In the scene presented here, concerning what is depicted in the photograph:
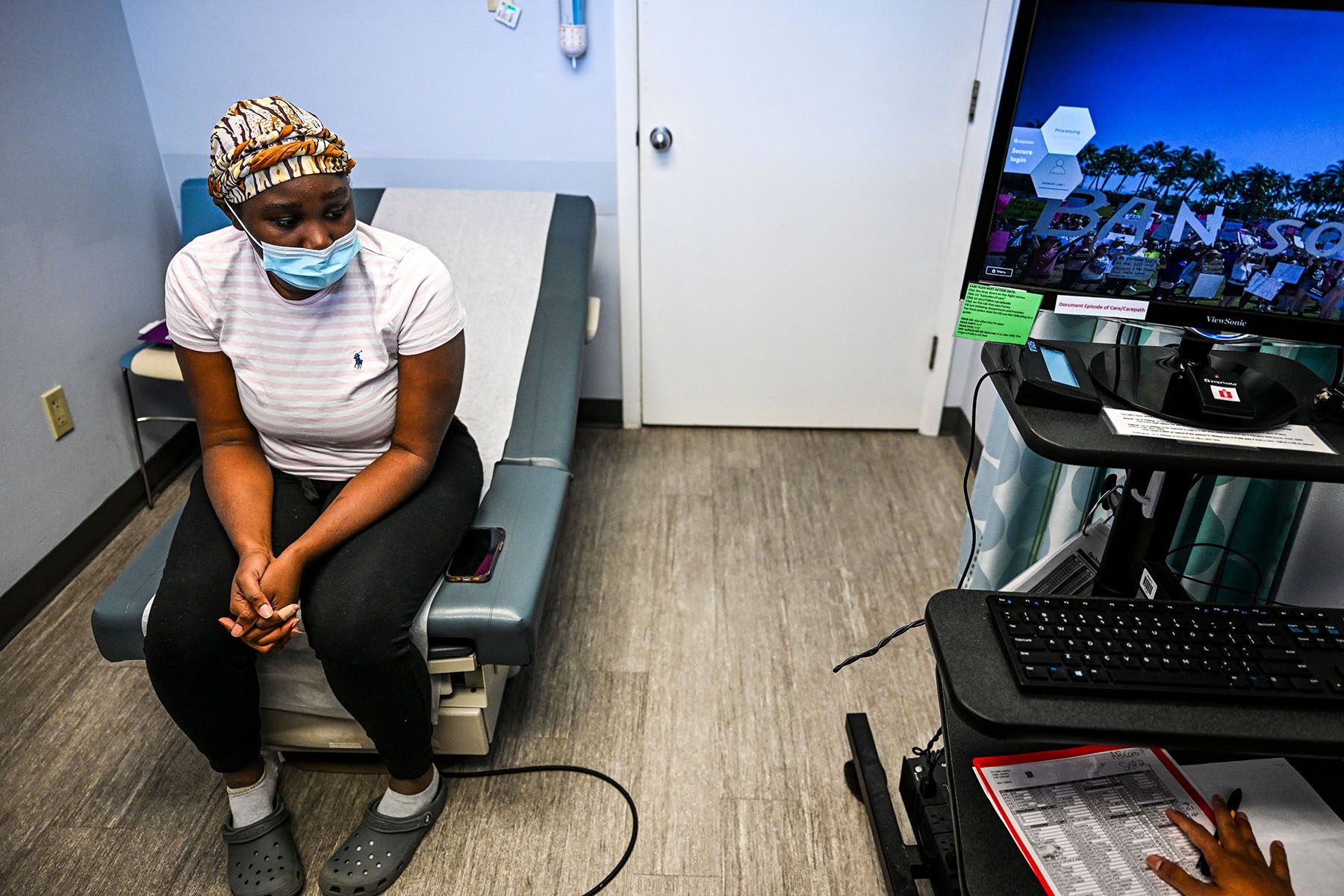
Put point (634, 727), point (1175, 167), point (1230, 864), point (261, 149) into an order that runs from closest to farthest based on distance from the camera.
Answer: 1. point (1230, 864)
2. point (1175, 167)
3. point (261, 149)
4. point (634, 727)

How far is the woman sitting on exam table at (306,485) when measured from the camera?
1237 millimetres

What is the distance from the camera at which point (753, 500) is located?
7.70 ft

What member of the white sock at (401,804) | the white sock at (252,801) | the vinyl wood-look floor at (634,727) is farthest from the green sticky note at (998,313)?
the white sock at (252,801)

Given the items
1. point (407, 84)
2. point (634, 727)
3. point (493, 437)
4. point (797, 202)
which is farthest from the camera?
point (797, 202)

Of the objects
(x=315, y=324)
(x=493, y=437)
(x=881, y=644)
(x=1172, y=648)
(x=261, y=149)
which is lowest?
(x=881, y=644)

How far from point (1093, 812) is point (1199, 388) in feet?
1.54

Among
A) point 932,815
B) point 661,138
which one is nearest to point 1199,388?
point 932,815

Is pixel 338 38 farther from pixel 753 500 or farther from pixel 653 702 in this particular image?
pixel 653 702

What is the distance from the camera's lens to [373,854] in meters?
1.36

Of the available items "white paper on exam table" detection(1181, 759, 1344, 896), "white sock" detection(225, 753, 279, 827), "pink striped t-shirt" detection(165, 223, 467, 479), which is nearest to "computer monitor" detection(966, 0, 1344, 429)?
"white paper on exam table" detection(1181, 759, 1344, 896)

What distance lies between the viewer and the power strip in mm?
1215

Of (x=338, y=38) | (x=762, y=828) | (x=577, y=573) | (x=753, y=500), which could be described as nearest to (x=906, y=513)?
(x=753, y=500)

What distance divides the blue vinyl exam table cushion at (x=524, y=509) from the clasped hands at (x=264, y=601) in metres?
0.20

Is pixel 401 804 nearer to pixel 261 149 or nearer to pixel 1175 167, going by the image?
pixel 261 149
